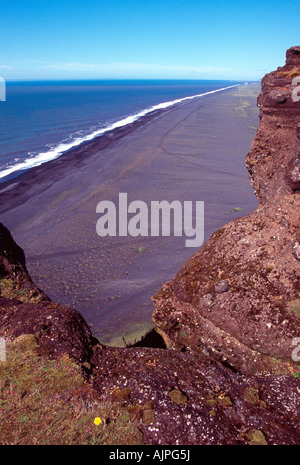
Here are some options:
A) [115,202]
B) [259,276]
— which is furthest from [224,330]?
[115,202]

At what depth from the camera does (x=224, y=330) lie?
258 inches

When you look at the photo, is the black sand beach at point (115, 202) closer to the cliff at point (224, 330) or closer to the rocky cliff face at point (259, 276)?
the rocky cliff face at point (259, 276)

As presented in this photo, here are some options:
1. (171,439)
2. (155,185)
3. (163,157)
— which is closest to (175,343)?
(171,439)

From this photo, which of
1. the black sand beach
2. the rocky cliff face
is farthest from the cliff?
the black sand beach

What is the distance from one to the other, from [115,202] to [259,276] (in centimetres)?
1529

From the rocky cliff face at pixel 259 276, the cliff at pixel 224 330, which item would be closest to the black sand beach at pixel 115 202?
the rocky cliff face at pixel 259 276

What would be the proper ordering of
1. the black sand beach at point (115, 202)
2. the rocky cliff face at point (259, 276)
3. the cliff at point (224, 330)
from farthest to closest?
the black sand beach at point (115, 202), the rocky cliff face at point (259, 276), the cliff at point (224, 330)

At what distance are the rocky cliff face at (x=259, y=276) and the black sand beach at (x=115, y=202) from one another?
11.8 ft

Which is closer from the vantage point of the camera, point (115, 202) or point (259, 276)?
point (259, 276)

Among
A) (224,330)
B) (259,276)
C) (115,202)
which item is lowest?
(115,202)

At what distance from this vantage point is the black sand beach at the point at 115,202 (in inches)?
474

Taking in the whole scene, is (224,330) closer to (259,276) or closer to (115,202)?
(259,276)

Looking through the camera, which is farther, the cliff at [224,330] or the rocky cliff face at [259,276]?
the rocky cliff face at [259,276]

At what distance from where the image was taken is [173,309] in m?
7.56
